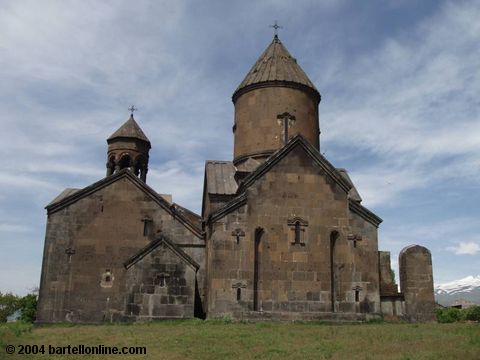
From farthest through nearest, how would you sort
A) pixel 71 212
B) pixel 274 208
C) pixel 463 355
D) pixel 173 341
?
1. pixel 71 212
2. pixel 274 208
3. pixel 173 341
4. pixel 463 355

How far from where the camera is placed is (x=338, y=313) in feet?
39.8

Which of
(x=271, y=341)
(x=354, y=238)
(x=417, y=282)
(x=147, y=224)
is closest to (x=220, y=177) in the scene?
(x=147, y=224)

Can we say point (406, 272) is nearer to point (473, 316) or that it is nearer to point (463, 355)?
point (463, 355)

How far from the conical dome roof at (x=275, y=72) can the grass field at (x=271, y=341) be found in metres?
8.35

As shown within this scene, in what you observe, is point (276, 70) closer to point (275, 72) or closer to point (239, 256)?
point (275, 72)

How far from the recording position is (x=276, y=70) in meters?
16.2

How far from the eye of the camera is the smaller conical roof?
695 inches

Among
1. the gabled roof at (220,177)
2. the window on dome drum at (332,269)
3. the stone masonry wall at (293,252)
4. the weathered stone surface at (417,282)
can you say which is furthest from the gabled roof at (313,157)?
the weathered stone surface at (417,282)

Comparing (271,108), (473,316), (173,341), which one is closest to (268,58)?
(271,108)

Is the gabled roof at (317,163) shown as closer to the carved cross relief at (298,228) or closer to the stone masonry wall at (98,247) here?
the carved cross relief at (298,228)

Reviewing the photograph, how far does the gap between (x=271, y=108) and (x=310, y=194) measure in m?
4.00

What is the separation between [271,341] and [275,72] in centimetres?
1019

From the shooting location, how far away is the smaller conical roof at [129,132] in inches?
695

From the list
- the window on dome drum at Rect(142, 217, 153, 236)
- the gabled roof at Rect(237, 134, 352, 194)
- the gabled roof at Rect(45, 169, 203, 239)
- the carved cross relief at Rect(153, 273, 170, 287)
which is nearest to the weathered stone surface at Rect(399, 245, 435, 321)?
the gabled roof at Rect(237, 134, 352, 194)
